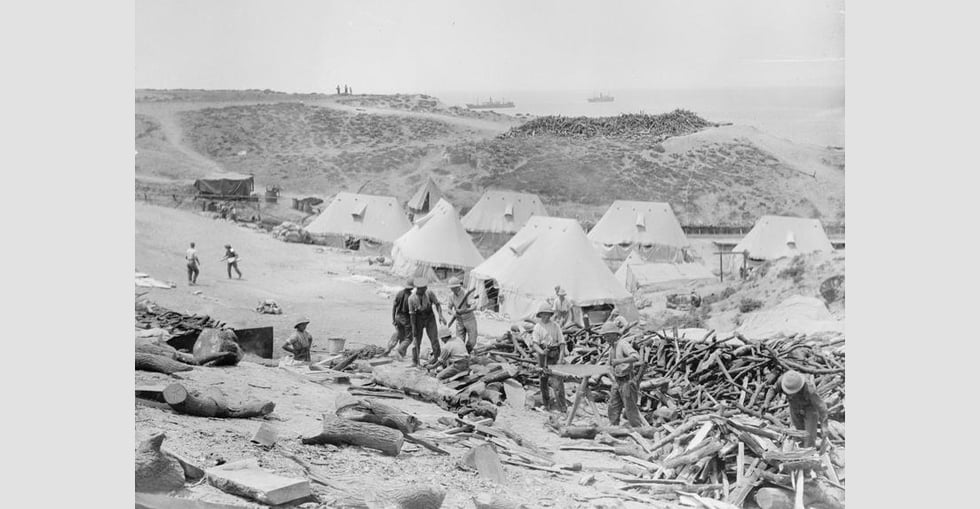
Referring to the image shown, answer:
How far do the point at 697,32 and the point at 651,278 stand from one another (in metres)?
2.47

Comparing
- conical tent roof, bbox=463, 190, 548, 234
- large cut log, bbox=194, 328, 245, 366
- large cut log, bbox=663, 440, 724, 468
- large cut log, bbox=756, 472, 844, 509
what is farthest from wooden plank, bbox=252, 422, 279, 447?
large cut log, bbox=756, 472, 844, 509

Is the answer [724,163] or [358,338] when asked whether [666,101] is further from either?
[358,338]

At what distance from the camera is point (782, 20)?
11.4m

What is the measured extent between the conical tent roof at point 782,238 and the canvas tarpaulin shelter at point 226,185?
498cm

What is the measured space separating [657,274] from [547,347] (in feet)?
4.51

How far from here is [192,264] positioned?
12.2 metres

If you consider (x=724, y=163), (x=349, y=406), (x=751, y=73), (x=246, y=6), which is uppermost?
(x=246, y=6)

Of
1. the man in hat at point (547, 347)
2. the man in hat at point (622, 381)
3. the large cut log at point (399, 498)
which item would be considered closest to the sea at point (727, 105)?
the man in hat at point (547, 347)

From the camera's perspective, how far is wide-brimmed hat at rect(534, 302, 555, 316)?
1192cm

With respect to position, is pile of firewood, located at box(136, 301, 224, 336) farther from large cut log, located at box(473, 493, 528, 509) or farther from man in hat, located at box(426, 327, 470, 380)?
large cut log, located at box(473, 493, 528, 509)

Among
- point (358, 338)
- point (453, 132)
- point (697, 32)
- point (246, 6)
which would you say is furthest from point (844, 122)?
point (246, 6)

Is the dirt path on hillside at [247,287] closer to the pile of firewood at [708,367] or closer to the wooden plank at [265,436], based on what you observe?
the pile of firewood at [708,367]

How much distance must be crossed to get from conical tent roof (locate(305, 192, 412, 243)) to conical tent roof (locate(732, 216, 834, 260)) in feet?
11.2

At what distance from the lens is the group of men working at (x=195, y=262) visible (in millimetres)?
12172
